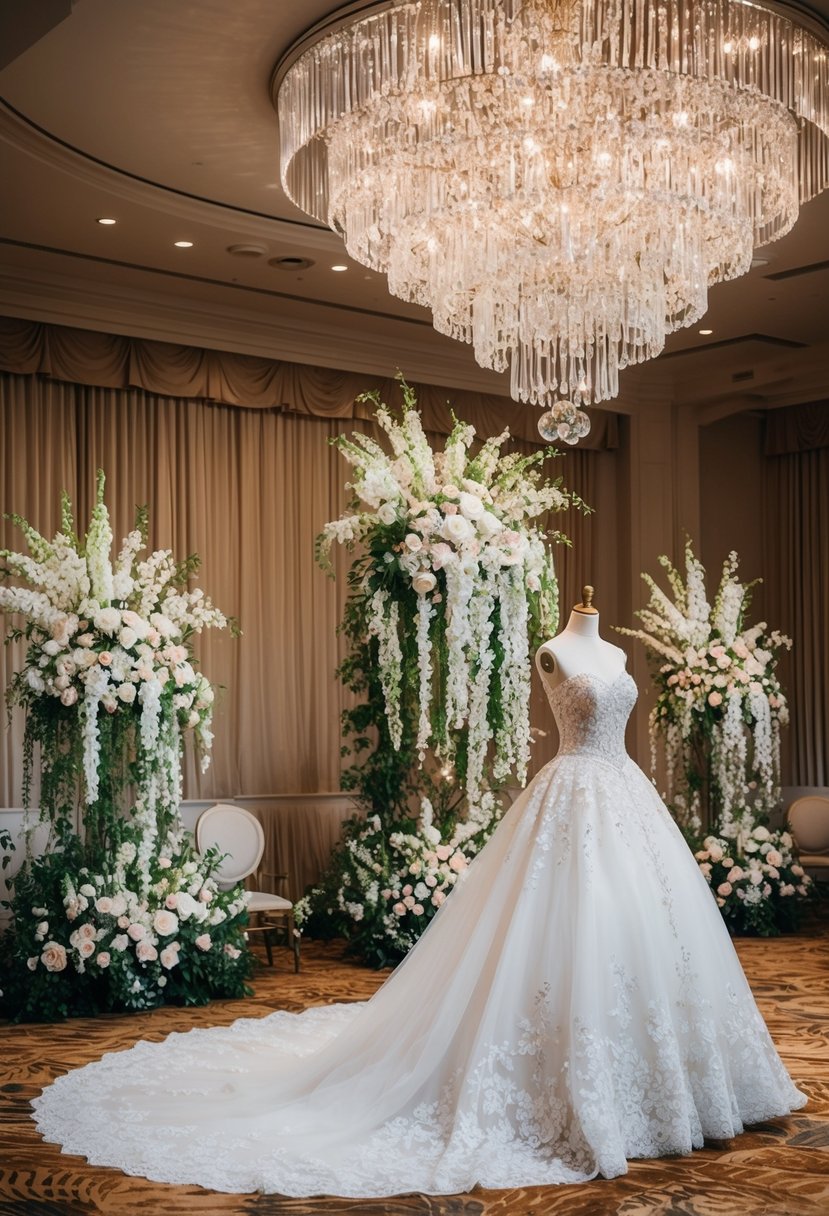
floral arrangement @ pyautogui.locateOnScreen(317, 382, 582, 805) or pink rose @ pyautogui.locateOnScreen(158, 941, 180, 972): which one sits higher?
floral arrangement @ pyautogui.locateOnScreen(317, 382, 582, 805)

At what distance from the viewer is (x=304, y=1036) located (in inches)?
257

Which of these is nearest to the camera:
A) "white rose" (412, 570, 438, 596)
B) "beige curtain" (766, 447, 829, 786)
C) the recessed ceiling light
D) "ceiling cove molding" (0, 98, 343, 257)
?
"ceiling cove molding" (0, 98, 343, 257)

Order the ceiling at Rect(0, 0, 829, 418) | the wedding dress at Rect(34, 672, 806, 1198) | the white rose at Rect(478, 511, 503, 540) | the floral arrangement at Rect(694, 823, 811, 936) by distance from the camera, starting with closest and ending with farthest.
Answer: the wedding dress at Rect(34, 672, 806, 1198)
the ceiling at Rect(0, 0, 829, 418)
the white rose at Rect(478, 511, 503, 540)
the floral arrangement at Rect(694, 823, 811, 936)

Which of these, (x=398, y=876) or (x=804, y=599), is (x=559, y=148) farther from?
(x=804, y=599)

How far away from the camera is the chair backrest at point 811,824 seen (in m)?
10.6

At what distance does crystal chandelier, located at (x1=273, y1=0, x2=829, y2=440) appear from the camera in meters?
5.26

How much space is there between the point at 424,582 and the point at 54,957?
2.64 metres

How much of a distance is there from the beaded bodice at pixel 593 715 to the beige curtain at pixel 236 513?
4356mm

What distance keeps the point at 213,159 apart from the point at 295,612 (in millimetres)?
3678

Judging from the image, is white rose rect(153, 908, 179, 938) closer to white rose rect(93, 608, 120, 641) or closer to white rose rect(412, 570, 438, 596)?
white rose rect(93, 608, 120, 641)

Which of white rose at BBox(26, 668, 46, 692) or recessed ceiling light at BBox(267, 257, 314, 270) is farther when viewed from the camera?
recessed ceiling light at BBox(267, 257, 314, 270)

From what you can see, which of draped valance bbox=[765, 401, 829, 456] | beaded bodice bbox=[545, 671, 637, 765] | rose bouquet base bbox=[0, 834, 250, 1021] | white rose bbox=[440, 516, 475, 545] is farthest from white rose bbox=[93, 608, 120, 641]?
draped valance bbox=[765, 401, 829, 456]

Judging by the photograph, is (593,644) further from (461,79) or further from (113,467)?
(113,467)

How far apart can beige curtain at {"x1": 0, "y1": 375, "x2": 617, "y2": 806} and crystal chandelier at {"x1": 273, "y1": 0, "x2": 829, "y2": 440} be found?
3.37 m
